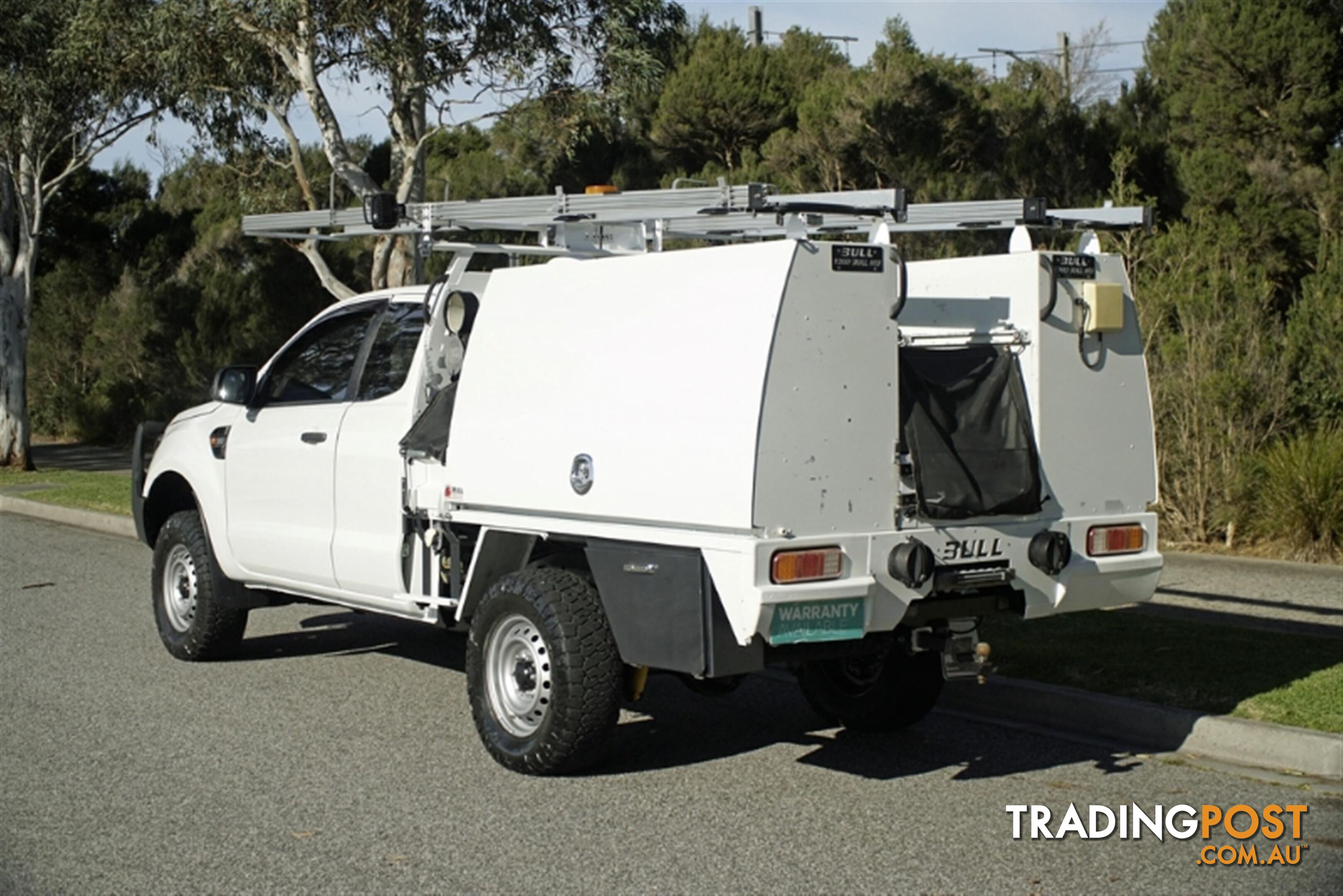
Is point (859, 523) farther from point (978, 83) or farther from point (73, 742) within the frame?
point (978, 83)

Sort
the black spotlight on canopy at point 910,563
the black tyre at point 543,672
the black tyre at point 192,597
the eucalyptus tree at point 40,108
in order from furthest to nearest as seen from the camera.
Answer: the eucalyptus tree at point 40,108, the black tyre at point 192,597, the black tyre at point 543,672, the black spotlight on canopy at point 910,563

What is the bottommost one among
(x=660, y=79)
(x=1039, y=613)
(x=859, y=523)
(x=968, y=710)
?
(x=968, y=710)

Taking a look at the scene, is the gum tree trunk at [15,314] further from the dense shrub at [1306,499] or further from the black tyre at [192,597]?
the dense shrub at [1306,499]

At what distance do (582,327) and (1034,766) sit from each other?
2835 millimetres

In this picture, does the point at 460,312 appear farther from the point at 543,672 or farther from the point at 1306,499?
the point at 1306,499

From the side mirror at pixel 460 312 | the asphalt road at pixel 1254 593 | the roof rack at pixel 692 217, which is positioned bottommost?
the asphalt road at pixel 1254 593

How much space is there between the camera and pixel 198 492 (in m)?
9.49

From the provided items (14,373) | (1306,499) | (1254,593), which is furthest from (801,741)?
(14,373)

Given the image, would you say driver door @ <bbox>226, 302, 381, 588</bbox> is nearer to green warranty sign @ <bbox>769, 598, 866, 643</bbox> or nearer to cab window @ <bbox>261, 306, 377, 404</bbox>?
cab window @ <bbox>261, 306, 377, 404</bbox>

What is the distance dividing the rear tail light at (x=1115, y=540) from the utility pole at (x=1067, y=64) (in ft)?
86.9

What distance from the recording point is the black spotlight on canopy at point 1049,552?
21.8 feet

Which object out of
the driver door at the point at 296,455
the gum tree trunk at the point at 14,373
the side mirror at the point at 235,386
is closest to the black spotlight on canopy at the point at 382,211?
the driver door at the point at 296,455

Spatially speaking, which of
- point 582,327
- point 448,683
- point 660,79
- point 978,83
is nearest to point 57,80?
point 660,79

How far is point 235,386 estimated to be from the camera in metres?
8.95
